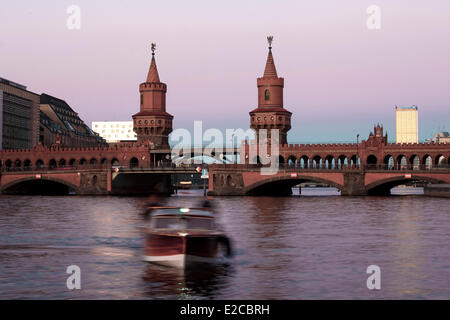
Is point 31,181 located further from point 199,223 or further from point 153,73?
point 199,223

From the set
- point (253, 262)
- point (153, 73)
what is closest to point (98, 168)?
point (153, 73)

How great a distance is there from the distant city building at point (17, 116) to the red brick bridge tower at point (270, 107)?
67222 mm

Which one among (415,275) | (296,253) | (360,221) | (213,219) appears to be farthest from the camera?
(360,221)

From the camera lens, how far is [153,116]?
140 metres

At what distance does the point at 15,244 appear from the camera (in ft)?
124

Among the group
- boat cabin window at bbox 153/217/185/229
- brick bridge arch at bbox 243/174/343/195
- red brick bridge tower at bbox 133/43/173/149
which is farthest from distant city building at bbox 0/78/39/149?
boat cabin window at bbox 153/217/185/229

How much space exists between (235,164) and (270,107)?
20.6m

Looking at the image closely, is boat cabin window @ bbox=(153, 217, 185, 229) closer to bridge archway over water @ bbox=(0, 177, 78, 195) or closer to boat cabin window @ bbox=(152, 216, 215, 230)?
boat cabin window @ bbox=(152, 216, 215, 230)

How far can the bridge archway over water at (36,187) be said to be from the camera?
129 m

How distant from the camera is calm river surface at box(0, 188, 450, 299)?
23938 mm
